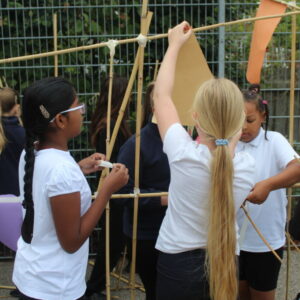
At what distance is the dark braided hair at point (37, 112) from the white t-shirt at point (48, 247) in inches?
1.4

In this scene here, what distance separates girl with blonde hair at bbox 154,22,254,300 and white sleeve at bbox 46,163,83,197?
347 mm

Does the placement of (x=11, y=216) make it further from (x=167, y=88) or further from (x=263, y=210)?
(x=263, y=210)

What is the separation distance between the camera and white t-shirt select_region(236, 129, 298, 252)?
243cm

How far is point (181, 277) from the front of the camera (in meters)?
1.78

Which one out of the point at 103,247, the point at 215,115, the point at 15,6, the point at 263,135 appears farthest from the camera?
the point at 15,6

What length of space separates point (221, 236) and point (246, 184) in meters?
0.21

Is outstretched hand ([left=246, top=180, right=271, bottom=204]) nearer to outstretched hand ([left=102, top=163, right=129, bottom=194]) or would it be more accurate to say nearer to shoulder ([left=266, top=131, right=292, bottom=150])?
shoulder ([left=266, top=131, right=292, bottom=150])

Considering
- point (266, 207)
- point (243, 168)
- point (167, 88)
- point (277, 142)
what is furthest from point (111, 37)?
point (243, 168)

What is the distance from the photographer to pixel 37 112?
1.75m

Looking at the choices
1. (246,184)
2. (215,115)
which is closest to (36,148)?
(215,115)

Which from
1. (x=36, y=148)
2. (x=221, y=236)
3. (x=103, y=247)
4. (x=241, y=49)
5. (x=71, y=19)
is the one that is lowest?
(x=103, y=247)

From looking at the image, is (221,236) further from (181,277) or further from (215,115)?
(215,115)

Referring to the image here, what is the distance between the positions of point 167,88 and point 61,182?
1.76ft

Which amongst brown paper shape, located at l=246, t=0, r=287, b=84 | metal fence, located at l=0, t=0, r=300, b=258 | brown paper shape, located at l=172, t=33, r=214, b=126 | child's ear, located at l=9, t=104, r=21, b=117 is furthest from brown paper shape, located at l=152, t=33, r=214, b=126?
metal fence, located at l=0, t=0, r=300, b=258
